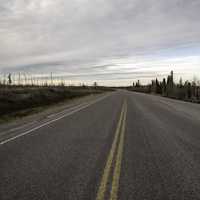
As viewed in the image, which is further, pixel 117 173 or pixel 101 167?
pixel 101 167

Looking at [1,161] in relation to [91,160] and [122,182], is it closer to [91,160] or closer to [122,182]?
[91,160]

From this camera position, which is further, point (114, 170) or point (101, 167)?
point (101, 167)

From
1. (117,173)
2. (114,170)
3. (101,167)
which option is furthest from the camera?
(101,167)

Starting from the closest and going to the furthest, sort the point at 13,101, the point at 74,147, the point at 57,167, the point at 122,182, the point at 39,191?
the point at 39,191, the point at 122,182, the point at 57,167, the point at 74,147, the point at 13,101

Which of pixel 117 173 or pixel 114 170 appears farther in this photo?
pixel 114 170

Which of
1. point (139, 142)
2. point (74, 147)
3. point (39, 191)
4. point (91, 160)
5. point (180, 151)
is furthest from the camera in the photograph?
point (139, 142)

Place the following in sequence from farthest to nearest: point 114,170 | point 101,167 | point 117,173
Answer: point 101,167 < point 114,170 < point 117,173

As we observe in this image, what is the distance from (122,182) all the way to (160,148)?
2735 mm

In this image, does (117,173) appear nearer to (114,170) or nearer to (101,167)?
(114,170)

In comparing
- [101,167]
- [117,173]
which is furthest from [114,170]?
[101,167]

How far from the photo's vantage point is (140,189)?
3918 millimetres

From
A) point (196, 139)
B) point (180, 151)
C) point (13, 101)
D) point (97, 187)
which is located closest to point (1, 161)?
point (97, 187)

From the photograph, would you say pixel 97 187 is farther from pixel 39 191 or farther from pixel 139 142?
pixel 139 142

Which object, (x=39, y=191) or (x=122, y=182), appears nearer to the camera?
(x=39, y=191)
